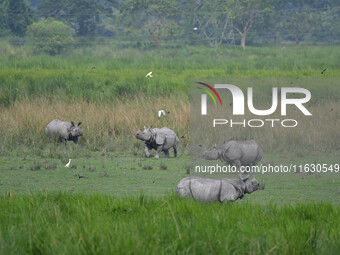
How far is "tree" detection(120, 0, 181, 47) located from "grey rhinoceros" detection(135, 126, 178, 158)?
1099 inches

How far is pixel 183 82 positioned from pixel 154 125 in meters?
7.65

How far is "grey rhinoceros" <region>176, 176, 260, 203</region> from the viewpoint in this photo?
6.70 m

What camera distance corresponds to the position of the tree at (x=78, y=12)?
41.2 m

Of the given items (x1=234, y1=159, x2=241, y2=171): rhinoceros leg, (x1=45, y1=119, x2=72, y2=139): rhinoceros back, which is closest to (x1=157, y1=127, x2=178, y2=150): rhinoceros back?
(x1=234, y1=159, x2=241, y2=171): rhinoceros leg

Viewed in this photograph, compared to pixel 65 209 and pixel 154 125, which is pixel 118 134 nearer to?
pixel 154 125

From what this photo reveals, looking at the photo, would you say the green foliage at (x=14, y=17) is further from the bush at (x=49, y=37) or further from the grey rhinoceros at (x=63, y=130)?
the grey rhinoceros at (x=63, y=130)

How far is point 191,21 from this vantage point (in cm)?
4200

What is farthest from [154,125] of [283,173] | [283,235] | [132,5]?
[132,5]

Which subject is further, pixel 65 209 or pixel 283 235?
pixel 65 209

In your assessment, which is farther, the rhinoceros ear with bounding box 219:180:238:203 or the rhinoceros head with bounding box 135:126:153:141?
the rhinoceros head with bounding box 135:126:153:141

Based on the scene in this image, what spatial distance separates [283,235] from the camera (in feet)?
16.0

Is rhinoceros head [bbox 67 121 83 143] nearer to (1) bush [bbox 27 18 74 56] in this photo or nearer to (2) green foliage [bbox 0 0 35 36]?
(1) bush [bbox 27 18 74 56]

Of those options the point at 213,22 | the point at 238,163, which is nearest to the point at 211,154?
the point at 238,163

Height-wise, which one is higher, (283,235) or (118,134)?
(283,235)
